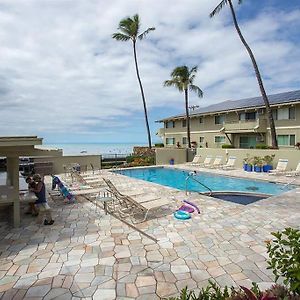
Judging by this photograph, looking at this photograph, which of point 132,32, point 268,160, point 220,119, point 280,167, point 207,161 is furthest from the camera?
point 220,119

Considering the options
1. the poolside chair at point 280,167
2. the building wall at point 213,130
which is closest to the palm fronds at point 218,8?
the building wall at point 213,130

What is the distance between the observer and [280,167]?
18.6m

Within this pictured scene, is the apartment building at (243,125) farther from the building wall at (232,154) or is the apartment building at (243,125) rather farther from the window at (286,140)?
the building wall at (232,154)

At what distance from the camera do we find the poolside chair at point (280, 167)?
17766 millimetres

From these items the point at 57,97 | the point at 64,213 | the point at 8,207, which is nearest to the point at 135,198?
the point at 64,213

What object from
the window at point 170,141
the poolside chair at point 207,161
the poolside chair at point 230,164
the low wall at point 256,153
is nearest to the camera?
the low wall at point 256,153

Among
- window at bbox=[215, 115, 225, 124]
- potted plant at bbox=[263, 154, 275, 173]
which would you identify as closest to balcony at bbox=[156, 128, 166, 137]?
window at bbox=[215, 115, 225, 124]

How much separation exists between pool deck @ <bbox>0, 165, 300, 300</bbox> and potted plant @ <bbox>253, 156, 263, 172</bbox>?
36.2 ft

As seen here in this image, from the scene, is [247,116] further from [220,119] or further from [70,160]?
[70,160]

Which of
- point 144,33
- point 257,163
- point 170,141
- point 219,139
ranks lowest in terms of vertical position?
point 257,163

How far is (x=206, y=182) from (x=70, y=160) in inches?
413

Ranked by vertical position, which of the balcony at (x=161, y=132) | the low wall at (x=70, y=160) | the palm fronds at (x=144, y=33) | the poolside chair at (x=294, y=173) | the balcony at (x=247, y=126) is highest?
the palm fronds at (x=144, y=33)

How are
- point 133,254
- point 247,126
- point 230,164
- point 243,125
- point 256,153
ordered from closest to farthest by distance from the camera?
point 133,254 → point 256,153 → point 230,164 → point 247,126 → point 243,125

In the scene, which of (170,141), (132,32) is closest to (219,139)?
(170,141)
